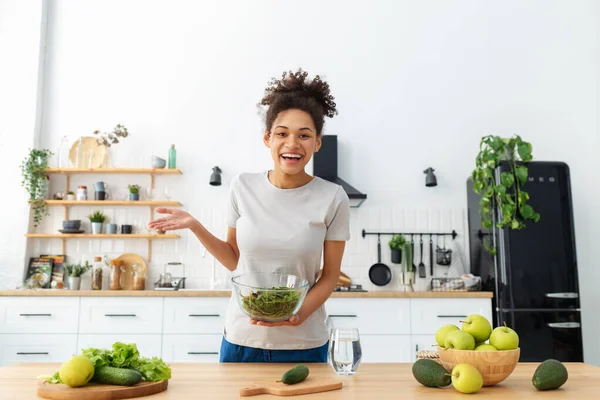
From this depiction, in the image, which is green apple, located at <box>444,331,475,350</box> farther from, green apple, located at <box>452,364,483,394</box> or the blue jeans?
the blue jeans

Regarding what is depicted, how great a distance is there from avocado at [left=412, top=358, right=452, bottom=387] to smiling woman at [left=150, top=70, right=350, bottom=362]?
19.4 inches

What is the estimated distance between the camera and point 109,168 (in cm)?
433

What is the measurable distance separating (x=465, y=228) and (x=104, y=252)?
2873mm

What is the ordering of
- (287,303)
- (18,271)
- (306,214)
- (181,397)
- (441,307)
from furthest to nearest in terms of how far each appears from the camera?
(18,271) → (441,307) → (306,214) → (287,303) → (181,397)

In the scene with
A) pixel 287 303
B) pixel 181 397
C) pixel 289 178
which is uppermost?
pixel 289 178

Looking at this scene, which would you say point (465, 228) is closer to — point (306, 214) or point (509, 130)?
point (509, 130)

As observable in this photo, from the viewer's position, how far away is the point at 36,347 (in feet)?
11.8

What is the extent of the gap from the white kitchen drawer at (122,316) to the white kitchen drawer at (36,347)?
5.0 inches

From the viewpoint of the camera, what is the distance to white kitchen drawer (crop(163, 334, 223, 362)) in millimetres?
3580

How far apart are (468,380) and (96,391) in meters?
0.78

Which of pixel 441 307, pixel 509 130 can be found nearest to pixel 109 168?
pixel 441 307

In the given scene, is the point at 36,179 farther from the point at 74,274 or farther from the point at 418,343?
the point at 418,343

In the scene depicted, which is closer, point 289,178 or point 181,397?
point 181,397

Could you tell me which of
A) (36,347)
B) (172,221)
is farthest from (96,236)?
(172,221)
